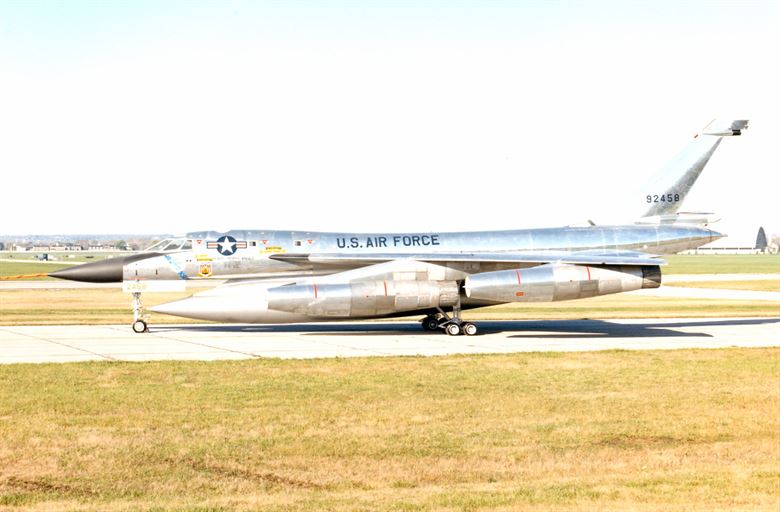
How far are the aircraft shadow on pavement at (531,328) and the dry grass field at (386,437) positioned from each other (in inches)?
303

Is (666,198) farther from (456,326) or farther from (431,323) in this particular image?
(431,323)

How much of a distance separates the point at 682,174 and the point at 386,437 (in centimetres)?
1989

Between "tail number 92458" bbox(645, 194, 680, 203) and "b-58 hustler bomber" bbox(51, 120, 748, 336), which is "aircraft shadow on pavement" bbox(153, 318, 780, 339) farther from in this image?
"tail number 92458" bbox(645, 194, 680, 203)

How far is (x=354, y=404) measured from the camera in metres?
14.1

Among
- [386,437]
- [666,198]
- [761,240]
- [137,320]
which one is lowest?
[761,240]

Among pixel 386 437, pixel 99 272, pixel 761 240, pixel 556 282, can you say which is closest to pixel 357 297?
pixel 556 282

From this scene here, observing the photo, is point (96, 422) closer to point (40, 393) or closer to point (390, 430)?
point (40, 393)

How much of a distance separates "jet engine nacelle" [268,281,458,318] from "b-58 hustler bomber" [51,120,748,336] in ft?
0.09

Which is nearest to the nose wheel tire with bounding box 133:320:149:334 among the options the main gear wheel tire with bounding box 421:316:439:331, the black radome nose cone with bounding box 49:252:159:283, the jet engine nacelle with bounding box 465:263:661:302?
the black radome nose cone with bounding box 49:252:159:283

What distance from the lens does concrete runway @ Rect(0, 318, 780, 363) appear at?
A: 2062 cm

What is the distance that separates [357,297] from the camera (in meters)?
23.8

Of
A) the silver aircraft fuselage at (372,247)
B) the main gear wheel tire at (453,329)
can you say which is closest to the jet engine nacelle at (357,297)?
the main gear wheel tire at (453,329)

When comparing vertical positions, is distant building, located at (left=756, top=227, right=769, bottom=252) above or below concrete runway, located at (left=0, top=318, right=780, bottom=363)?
below

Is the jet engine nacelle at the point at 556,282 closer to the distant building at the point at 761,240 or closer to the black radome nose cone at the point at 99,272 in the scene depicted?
the black radome nose cone at the point at 99,272
